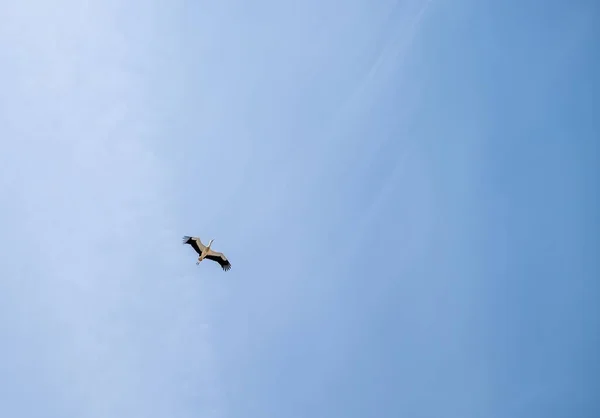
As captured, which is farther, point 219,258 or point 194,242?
point 219,258

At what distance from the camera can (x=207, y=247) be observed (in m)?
78.1

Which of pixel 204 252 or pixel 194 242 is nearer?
pixel 194 242

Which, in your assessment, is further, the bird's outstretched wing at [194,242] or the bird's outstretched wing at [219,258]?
the bird's outstretched wing at [219,258]

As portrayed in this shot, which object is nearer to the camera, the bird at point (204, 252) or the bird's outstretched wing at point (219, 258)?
the bird at point (204, 252)

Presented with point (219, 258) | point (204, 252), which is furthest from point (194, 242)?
point (219, 258)

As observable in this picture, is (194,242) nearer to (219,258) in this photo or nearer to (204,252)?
(204,252)

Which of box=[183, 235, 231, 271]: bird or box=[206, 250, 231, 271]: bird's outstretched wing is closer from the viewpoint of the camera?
box=[183, 235, 231, 271]: bird

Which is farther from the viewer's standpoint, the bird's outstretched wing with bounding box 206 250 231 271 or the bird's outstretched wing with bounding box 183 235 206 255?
the bird's outstretched wing with bounding box 206 250 231 271
